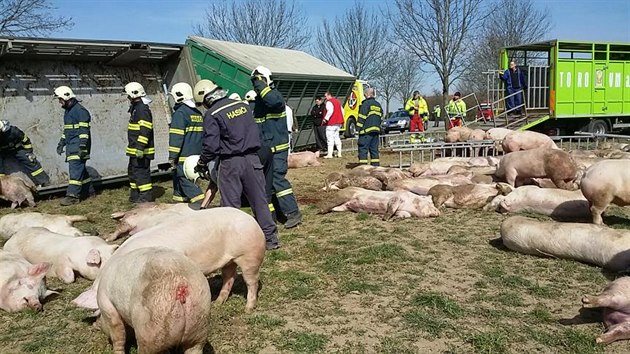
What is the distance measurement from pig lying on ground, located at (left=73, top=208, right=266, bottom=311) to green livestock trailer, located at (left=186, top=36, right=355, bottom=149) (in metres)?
9.77

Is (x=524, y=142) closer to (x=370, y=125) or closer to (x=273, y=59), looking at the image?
(x=370, y=125)

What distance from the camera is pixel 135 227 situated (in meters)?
8.07

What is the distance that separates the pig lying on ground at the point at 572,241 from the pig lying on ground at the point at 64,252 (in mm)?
4866

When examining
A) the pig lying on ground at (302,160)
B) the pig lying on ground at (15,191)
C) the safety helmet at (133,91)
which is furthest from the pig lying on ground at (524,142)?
the pig lying on ground at (15,191)

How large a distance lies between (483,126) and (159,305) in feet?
54.4

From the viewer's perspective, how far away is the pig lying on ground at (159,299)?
371 cm

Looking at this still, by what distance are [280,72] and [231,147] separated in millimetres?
11410

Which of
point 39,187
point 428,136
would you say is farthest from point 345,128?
point 39,187

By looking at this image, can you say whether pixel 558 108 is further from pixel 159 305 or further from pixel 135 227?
pixel 159 305

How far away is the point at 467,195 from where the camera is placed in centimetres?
985

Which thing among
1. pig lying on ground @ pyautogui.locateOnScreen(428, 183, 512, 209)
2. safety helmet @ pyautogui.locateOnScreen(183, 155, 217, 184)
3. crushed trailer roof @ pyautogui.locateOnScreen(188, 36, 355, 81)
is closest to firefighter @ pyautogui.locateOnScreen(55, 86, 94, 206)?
safety helmet @ pyautogui.locateOnScreen(183, 155, 217, 184)

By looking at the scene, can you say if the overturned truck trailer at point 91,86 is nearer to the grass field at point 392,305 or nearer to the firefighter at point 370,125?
the firefighter at point 370,125

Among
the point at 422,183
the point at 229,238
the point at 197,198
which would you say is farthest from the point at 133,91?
the point at 229,238

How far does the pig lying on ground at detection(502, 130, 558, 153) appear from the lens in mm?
12953
